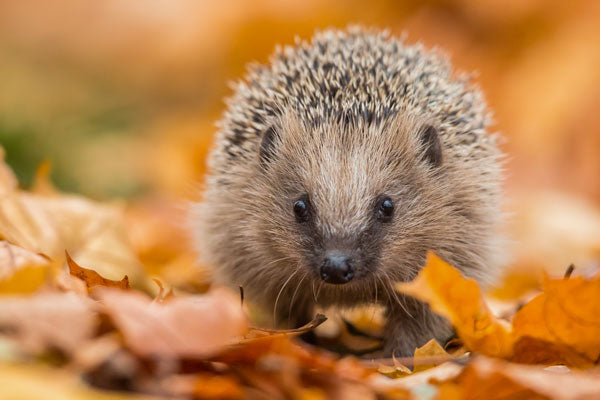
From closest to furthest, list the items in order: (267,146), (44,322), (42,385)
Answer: (42,385)
(44,322)
(267,146)

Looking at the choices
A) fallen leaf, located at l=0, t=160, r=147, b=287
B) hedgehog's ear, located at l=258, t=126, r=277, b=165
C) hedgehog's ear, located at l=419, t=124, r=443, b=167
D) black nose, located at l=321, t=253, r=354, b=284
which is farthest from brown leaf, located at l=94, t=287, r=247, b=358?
hedgehog's ear, located at l=419, t=124, r=443, b=167

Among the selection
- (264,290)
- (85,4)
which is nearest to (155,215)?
(264,290)

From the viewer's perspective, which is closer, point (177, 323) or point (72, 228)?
point (177, 323)

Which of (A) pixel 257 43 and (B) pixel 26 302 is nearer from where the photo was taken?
(B) pixel 26 302

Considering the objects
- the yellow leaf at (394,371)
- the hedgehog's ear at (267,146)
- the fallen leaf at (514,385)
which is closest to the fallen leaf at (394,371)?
the yellow leaf at (394,371)

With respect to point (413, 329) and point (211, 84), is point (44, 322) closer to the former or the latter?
point (413, 329)

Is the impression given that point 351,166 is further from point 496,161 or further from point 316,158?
point 496,161

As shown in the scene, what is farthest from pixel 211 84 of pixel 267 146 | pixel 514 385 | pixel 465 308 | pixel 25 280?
pixel 514 385
